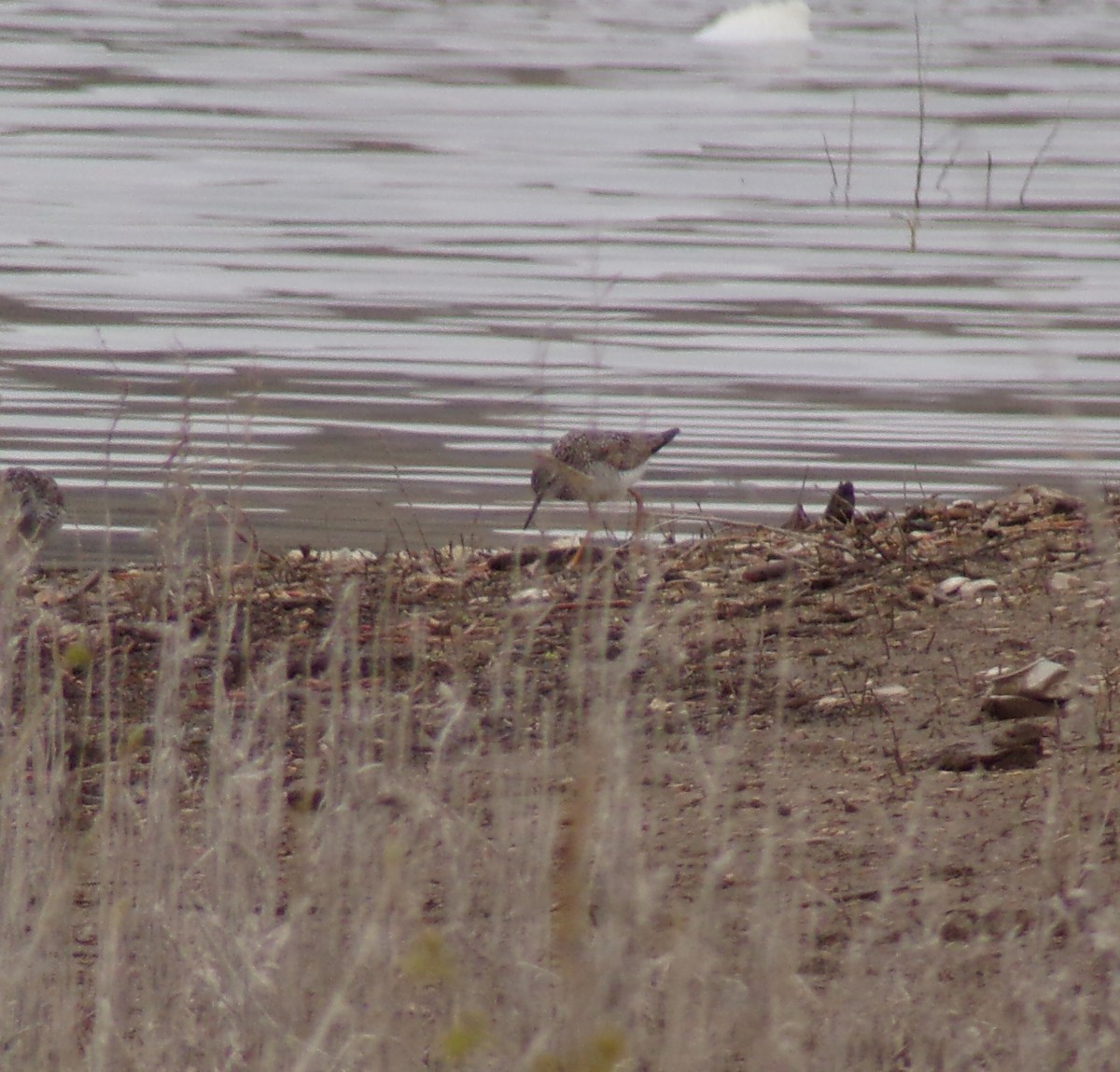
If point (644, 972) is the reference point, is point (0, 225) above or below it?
above

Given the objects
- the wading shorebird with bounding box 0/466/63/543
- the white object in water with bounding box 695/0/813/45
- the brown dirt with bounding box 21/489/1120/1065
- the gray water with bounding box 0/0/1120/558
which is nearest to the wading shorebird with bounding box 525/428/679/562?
the brown dirt with bounding box 21/489/1120/1065

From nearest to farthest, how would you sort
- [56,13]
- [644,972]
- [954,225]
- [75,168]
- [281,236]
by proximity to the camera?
[644,972] < [281,236] < [954,225] < [75,168] < [56,13]

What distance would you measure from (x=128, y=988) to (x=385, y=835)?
26.6 inches

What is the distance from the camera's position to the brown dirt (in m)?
4.34

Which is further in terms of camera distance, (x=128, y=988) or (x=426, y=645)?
(x=426, y=645)

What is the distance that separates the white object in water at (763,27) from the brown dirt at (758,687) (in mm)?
25459

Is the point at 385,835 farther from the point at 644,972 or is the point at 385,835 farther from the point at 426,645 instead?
the point at 426,645

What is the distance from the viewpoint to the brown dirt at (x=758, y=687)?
4.34 metres

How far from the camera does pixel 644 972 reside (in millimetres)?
3520

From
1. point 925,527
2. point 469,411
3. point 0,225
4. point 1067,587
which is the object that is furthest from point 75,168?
point 1067,587

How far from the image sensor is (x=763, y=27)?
32188 mm

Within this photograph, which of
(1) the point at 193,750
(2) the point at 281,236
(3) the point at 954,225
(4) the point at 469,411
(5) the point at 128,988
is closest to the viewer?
(5) the point at 128,988

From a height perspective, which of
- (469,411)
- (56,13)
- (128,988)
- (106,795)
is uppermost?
(56,13)

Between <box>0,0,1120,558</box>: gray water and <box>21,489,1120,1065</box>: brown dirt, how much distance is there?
51 cm
